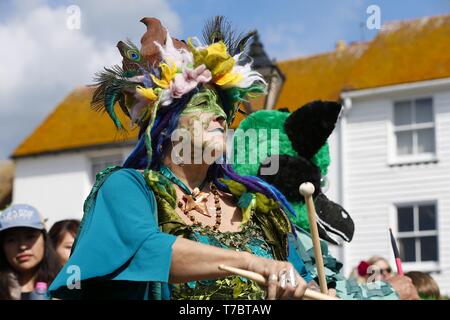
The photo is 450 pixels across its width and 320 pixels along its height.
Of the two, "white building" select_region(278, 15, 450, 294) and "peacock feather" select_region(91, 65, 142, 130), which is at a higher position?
"white building" select_region(278, 15, 450, 294)

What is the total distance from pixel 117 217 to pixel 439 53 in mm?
15781

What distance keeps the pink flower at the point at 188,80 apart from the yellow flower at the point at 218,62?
0.03 m

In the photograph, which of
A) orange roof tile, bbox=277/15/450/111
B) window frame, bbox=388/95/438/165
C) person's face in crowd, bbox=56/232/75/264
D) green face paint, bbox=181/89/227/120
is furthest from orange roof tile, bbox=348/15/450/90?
green face paint, bbox=181/89/227/120

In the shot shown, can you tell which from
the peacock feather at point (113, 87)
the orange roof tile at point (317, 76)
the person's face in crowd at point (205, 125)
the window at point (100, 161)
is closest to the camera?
the person's face in crowd at point (205, 125)

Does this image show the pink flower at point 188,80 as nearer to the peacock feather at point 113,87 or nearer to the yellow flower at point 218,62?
the yellow flower at point 218,62

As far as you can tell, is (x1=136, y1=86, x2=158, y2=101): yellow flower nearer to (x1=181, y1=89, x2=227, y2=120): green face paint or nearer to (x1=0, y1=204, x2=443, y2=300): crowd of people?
(x1=181, y1=89, x2=227, y2=120): green face paint

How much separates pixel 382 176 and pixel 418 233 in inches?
54.7

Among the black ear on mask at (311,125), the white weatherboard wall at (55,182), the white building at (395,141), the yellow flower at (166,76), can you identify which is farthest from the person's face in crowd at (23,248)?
the white weatherboard wall at (55,182)

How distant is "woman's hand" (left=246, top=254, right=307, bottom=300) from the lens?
79.6 inches

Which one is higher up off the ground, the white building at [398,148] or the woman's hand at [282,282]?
the white building at [398,148]

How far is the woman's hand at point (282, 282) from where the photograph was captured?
202 cm

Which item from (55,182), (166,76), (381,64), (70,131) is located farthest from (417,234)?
(166,76)

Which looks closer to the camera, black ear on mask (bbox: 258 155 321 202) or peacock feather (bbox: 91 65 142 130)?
peacock feather (bbox: 91 65 142 130)
